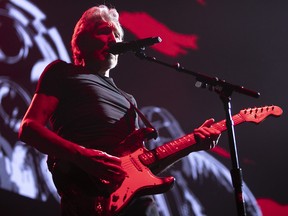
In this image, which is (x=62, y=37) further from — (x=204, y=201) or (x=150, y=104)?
(x=204, y=201)

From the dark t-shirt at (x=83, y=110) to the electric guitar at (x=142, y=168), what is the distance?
8 cm

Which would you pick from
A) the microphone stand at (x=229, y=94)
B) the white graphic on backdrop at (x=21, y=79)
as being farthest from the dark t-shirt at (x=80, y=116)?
the white graphic on backdrop at (x=21, y=79)

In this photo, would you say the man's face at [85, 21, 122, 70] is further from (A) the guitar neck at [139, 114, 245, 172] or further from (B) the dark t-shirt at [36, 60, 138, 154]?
(A) the guitar neck at [139, 114, 245, 172]

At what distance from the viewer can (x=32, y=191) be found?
205 cm

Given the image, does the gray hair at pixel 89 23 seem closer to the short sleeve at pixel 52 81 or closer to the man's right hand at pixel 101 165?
the short sleeve at pixel 52 81

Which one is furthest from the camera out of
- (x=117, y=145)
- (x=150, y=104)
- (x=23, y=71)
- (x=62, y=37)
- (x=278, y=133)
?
(x=278, y=133)

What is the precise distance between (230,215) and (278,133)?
0.70m

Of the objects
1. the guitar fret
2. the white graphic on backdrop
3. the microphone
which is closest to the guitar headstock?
the guitar fret

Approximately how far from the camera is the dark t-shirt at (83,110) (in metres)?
1.48

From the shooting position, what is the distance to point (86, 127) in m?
1.49

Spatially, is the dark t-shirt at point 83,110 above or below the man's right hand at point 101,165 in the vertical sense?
above

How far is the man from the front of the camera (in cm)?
135

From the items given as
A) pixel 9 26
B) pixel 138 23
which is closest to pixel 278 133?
pixel 138 23

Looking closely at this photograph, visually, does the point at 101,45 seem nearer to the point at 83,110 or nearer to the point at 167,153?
the point at 83,110
